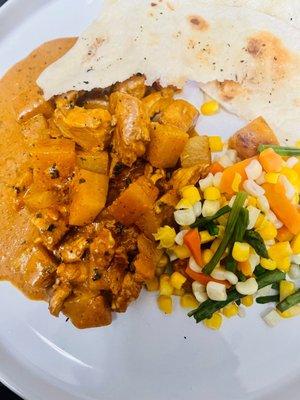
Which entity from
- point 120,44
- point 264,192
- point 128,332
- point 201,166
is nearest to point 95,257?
point 128,332

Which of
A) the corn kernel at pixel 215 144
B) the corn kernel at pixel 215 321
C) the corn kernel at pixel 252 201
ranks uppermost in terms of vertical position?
the corn kernel at pixel 215 144

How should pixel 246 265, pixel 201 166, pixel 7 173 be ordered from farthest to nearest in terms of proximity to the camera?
pixel 7 173 → pixel 201 166 → pixel 246 265

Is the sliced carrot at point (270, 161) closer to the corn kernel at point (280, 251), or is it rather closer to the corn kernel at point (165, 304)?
the corn kernel at point (280, 251)

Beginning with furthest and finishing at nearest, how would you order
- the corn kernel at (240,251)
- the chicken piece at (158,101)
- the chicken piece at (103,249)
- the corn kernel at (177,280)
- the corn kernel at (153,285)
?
the chicken piece at (158,101), the corn kernel at (153,285), the corn kernel at (177,280), the chicken piece at (103,249), the corn kernel at (240,251)

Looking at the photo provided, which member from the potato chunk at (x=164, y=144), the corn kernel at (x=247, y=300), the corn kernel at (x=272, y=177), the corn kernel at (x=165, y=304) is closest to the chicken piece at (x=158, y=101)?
the potato chunk at (x=164, y=144)

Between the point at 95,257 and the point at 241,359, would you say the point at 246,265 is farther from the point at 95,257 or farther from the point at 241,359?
the point at 95,257

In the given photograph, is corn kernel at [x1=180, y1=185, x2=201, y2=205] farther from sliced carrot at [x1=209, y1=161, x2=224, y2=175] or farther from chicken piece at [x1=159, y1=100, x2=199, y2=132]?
→ chicken piece at [x1=159, y1=100, x2=199, y2=132]
